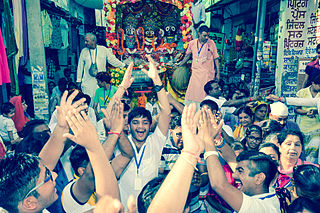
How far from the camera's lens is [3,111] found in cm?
498

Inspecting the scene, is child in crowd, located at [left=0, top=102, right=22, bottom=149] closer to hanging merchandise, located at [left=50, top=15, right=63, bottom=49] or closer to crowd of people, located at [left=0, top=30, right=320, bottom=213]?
crowd of people, located at [left=0, top=30, right=320, bottom=213]

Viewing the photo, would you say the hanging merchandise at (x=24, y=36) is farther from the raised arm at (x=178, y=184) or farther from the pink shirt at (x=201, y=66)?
the raised arm at (x=178, y=184)

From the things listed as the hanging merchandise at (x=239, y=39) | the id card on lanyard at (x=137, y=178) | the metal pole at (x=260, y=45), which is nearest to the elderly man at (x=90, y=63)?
the metal pole at (x=260, y=45)

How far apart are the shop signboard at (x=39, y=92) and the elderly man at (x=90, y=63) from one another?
0.98m

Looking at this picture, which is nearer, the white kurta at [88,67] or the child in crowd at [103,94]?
the child in crowd at [103,94]

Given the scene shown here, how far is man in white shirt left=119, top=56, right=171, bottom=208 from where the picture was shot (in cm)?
286

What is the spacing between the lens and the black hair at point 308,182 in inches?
89.0

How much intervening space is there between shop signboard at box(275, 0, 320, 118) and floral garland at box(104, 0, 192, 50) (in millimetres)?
2690

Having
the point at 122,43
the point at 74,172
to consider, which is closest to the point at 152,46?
the point at 122,43

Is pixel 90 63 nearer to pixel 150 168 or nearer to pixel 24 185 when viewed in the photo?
pixel 150 168

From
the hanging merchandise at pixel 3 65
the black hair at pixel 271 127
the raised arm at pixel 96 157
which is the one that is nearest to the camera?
the raised arm at pixel 96 157

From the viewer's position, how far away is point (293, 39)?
21.3 ft

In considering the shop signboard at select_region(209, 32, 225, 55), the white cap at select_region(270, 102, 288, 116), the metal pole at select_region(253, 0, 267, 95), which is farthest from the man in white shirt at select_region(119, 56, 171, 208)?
the shop signboard at select_region(209, 32, 225, 55)

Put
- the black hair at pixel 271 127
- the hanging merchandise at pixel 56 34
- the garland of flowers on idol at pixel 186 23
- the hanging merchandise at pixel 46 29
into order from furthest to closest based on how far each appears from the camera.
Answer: the hanging merchandise at pixel 56 34 → the hanging merchandise at pixel 46 29 → the garland of flowers on idol at pixel 186 23 → the black hair at pixel 271 127
